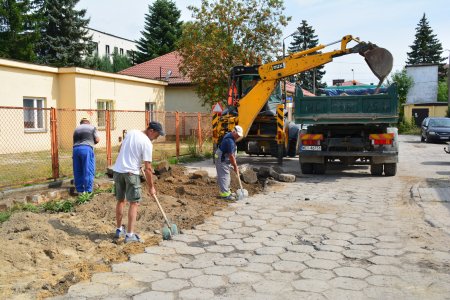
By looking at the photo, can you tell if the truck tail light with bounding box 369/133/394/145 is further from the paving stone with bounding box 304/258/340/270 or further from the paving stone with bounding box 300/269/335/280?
the paving stone with bounding box 300/269/335/280

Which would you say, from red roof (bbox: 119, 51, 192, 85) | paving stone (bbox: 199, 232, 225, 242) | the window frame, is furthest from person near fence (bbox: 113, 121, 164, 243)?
red roof (bbox: 119, 51, 192, 85)

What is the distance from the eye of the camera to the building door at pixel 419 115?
44031 millimetres

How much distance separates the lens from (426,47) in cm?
6831

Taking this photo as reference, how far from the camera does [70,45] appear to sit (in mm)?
35625

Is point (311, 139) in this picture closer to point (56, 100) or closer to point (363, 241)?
point (363, 241)

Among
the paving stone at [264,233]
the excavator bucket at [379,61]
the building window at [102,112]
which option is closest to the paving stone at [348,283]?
the paving stone at [264,233]

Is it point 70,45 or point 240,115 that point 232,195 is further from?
point 70,45

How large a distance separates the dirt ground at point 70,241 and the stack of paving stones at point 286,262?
0.22 meters

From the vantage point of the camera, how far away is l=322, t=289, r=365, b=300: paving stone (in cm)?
380

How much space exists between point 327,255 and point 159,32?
44756 mm

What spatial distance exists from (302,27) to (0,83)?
60792 millimetres

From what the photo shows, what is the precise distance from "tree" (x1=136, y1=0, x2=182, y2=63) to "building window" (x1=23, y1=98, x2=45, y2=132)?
97.4 ft

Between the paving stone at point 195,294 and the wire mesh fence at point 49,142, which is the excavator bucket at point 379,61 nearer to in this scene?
the wire mesh fence at point 49,142

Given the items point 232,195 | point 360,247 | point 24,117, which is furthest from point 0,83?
point 360,247
